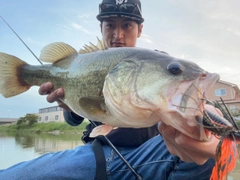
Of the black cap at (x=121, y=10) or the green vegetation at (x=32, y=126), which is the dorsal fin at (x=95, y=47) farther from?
the green vegetation at (x=32, y=126)

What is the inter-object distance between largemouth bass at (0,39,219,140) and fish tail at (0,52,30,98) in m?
0.41

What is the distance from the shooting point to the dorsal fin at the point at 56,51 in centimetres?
228

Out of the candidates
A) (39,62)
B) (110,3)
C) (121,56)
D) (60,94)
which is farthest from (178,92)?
(110,3)

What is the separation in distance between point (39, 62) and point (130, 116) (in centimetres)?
155

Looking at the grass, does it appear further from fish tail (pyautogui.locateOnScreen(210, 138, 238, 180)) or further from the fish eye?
fish tail (pyautogui.locateOnScreen(210, 138, 238, 180))

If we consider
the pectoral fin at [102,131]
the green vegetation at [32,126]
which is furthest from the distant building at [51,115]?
the pectoral fin at [102,131]

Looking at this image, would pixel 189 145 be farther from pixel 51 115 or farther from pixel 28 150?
pixel 51 115

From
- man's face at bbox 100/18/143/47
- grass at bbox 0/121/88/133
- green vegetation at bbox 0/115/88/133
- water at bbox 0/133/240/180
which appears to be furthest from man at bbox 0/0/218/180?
green vegetation at bbox 0/115/88/133

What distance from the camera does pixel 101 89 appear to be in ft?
5.32

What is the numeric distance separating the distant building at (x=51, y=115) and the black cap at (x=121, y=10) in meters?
38.6

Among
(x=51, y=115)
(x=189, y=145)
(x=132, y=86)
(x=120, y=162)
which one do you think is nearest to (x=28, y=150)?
(x=120, y=162)

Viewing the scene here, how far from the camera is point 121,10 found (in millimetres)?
3072

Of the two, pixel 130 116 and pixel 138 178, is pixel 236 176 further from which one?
pixel 130 116

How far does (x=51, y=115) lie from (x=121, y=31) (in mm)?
42908
